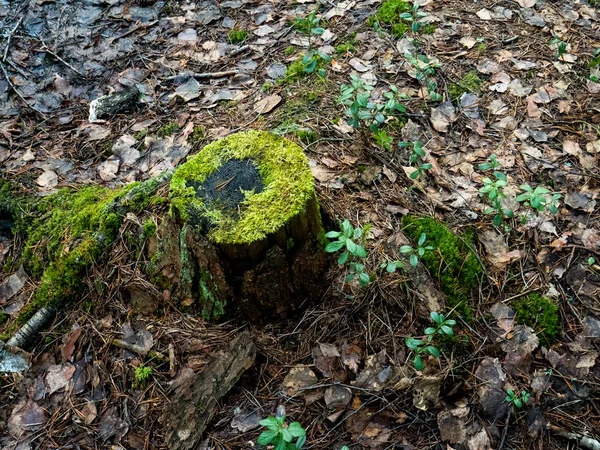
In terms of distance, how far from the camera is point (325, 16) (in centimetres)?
472

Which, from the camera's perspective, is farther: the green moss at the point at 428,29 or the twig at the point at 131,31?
the twig at the point at 131,31

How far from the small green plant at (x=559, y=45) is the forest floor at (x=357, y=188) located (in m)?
0.05

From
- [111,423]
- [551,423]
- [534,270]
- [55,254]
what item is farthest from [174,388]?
[534,270]

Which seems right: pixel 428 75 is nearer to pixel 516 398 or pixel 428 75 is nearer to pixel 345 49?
pixel 345 49

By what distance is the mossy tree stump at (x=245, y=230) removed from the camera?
8.00 feet

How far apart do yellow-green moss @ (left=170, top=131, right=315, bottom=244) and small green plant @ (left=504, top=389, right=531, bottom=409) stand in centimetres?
132

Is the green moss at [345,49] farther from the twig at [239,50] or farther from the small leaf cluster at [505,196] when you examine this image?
the small leaf cluster at [505,196]

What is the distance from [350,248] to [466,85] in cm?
220

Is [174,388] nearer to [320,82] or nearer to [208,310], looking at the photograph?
[208,310]

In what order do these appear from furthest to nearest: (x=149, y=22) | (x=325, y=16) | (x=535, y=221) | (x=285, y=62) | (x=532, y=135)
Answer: (x=149, y=22) < (x=325, y=16) < (x=285, y=62) < (x=532, y=135) < (x=535, y=221)

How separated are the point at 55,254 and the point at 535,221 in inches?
115

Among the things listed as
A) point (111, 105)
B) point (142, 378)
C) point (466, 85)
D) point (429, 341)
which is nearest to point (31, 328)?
point (142, 378)

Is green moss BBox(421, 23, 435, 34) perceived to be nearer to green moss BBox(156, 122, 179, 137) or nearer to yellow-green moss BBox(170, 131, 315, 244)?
green moss BBox(156, 122, 179, 137)

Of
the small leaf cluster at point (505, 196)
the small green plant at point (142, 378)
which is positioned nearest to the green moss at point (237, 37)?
the small leaf cluster at point (505, 196)
